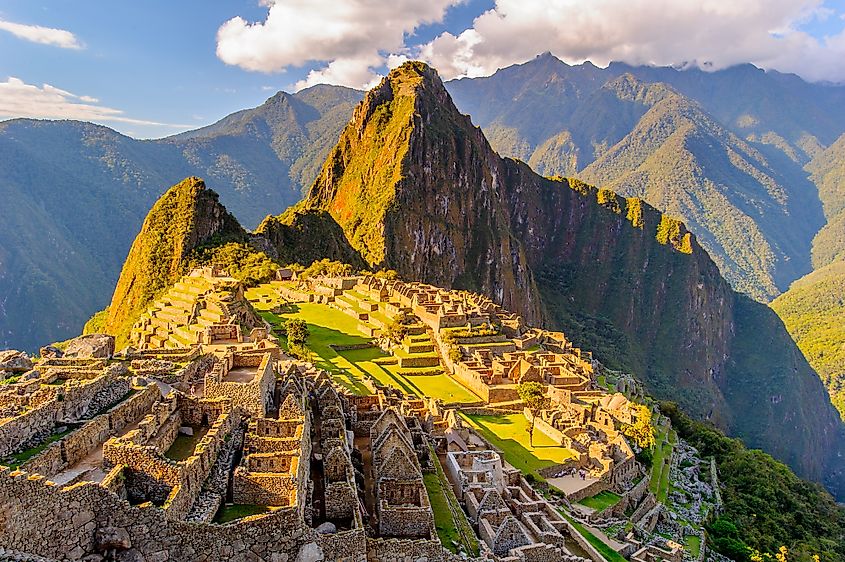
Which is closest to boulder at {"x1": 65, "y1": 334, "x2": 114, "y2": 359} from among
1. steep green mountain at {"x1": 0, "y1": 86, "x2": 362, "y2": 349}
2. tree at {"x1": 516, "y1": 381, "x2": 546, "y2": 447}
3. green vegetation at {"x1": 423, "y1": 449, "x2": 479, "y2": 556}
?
green vegetation at {"x1": 423, "y1": 449, "x2": 479, "y2": 556}

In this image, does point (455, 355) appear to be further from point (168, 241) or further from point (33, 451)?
point (168, 241)

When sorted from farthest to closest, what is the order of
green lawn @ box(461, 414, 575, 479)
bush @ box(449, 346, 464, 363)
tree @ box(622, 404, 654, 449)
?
1. bush @ box(449, 346, 464, 363)
2. tree @ box(622, 404, 654, 449)
3. green lawn @ box(461, 414, 575, 479)

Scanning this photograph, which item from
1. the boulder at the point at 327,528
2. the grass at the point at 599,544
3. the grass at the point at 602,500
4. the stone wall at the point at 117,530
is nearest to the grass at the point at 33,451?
the stone wall at the point at 117,530

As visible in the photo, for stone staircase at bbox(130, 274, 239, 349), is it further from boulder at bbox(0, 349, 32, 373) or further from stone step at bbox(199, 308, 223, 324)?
boulder at bbox(0, 349, 32, 373)

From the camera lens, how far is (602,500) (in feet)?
97.2

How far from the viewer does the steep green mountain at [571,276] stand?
135 metres

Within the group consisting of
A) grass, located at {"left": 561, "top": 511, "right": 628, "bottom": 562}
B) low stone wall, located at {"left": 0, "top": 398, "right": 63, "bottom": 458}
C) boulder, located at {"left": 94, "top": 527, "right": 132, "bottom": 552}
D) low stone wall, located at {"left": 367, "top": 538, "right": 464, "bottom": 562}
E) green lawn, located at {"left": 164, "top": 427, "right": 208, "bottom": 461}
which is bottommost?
grass, located at {"left": 561, "top": 511, "right": 628, "bottom": 562}

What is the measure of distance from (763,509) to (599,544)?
2495 centimetres

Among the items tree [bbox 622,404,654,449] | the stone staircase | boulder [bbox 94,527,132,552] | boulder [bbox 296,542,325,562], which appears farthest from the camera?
tree [bbox 622,404,654,449]

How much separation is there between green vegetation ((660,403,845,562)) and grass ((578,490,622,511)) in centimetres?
676

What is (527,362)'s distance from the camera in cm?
4331

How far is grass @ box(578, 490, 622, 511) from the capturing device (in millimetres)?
28797

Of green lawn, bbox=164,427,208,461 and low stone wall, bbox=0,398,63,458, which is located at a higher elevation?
low stone wall, bbox=0,398,63,458

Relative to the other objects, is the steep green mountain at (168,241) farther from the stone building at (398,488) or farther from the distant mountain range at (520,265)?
the stone building at (398,488)
